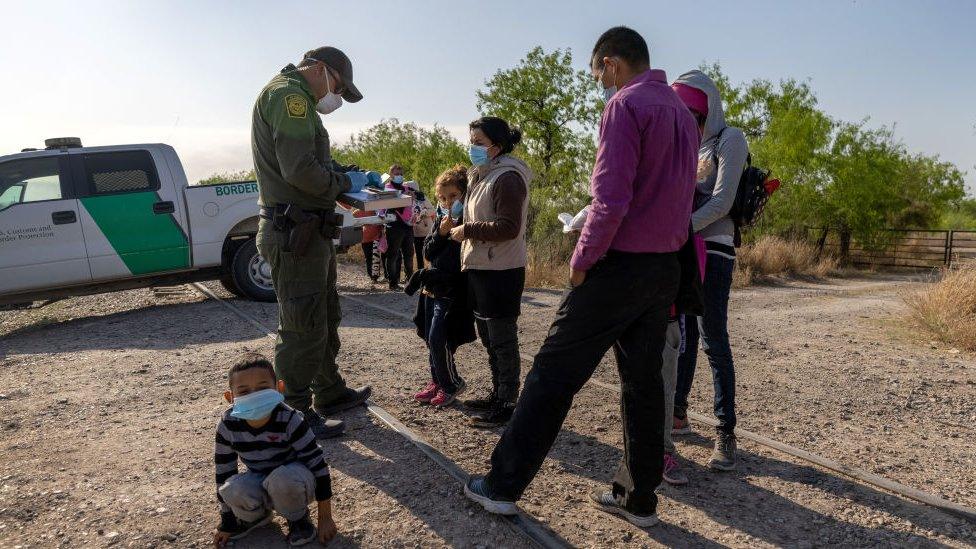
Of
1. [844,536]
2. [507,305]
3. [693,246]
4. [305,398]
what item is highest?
[693,246]

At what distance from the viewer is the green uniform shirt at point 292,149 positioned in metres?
3.74

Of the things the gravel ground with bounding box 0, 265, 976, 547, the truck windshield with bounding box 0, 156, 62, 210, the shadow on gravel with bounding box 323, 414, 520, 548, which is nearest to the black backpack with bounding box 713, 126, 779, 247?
the gravel ground with bounding box 0, 265, 976, 547

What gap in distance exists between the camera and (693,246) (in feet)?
10.3

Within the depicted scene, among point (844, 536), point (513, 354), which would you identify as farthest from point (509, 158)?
point (844, 536)

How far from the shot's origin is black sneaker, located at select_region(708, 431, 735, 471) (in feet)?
12.6

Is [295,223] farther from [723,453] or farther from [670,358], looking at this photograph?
[723,453]

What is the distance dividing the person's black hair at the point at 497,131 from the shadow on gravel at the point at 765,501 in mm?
1876

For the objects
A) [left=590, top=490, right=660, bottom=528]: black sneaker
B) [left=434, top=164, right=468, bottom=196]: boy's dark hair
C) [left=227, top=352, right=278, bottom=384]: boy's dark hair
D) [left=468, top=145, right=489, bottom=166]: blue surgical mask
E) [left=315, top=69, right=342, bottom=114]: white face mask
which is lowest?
[left=590, top=490, right=660, bottom=528]: black sneaker

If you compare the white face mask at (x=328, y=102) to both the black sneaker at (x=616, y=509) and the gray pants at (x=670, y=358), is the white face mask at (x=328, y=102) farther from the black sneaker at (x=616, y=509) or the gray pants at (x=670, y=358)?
the black sneaker at (x=616, y=509)

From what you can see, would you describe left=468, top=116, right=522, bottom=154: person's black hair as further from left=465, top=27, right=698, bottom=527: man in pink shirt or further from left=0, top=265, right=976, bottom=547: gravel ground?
left=0, top=265, right=976, bottom=547: gravel ground

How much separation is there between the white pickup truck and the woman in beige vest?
4.28 meters

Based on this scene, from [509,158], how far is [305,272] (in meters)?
1.39

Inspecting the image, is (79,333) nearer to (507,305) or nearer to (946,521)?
(507,305)

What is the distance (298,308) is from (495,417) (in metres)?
1.45
